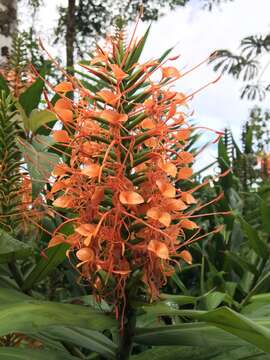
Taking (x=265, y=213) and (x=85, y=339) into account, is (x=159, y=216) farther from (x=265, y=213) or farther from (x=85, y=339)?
(x=265, y=213)

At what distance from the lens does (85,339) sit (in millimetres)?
830

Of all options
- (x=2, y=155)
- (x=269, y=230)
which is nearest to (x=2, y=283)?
(x=2, y=155)

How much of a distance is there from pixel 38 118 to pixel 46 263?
0.26 m

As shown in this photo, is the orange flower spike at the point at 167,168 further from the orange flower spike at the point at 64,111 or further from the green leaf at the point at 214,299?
the green leaf at the point at 214,299

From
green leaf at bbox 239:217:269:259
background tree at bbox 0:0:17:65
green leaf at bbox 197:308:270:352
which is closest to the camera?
green leaf at bbox 197:308:270:352

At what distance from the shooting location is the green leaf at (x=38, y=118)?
965 mm

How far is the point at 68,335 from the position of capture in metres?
0.83

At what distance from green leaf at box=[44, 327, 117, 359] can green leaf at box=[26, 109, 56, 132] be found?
1.19 feet

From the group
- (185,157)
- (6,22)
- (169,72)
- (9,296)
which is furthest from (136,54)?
(6,22)

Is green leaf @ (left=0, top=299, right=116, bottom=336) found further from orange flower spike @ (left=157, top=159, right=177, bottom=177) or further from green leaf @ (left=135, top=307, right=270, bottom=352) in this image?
orange flower spike @ (left=157, top=159, right=177, bottom=177)

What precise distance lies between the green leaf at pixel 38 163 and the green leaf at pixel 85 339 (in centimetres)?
22

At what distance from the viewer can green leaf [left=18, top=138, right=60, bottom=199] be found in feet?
2.65

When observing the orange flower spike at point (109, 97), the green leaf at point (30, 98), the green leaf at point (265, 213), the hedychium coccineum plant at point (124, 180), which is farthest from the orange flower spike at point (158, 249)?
the green leaf at point (265, 213)

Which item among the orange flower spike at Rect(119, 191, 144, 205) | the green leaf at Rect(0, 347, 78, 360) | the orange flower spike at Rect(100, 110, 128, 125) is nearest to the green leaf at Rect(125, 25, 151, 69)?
the orange flower spike at Rect(100, 110, 128, 125)
